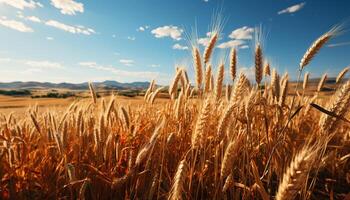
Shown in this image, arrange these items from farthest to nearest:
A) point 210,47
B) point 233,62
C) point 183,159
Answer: point 210,47
point 233,62
point 183,159

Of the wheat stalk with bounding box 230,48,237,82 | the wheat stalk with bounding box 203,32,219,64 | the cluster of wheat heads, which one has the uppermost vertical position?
the wheat stalk with bounding box 203,32,219,64

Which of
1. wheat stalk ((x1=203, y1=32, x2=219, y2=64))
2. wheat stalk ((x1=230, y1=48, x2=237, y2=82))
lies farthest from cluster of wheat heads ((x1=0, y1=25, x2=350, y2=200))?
wheat stalk ((x1=203, y1=32, x2=219, y2=64))

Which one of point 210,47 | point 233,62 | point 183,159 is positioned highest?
point 210,47

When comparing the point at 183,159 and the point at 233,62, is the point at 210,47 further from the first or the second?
the point at 183,159

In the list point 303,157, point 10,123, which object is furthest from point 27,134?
point 303,157

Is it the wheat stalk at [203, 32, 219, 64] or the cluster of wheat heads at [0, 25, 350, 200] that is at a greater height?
the wheat stalk at [203, 32, 219, 64]

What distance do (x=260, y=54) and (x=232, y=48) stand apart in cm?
57

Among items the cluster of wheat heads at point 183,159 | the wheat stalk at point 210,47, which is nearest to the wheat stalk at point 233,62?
the cluster of wheat heads at point 183,159

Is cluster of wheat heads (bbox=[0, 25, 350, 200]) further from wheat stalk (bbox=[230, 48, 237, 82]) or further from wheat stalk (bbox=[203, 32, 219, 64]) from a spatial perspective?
wheat stalk (bbox=[203, 32, 219, 64])

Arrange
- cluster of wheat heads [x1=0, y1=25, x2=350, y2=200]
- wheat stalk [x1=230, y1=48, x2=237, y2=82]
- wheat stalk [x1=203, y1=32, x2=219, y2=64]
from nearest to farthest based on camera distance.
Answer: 1. cluster of wheat heads [x1=0, y1=25, x2=350, y2=200]
2. wheat stalk [x1=230, y1=48, x2=237, y2=82]
3. wheat stalk [x1=203, y1=32, x2=219, y2=64]

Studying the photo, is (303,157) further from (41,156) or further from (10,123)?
(10,123)

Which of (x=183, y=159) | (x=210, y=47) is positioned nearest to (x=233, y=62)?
(x=210, y=47)

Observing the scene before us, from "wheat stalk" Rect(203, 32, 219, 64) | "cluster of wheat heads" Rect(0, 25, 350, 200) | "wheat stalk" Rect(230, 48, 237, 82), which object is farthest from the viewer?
"wheat stalk" Rect(203, 32, 219, 64)

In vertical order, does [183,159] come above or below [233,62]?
below
